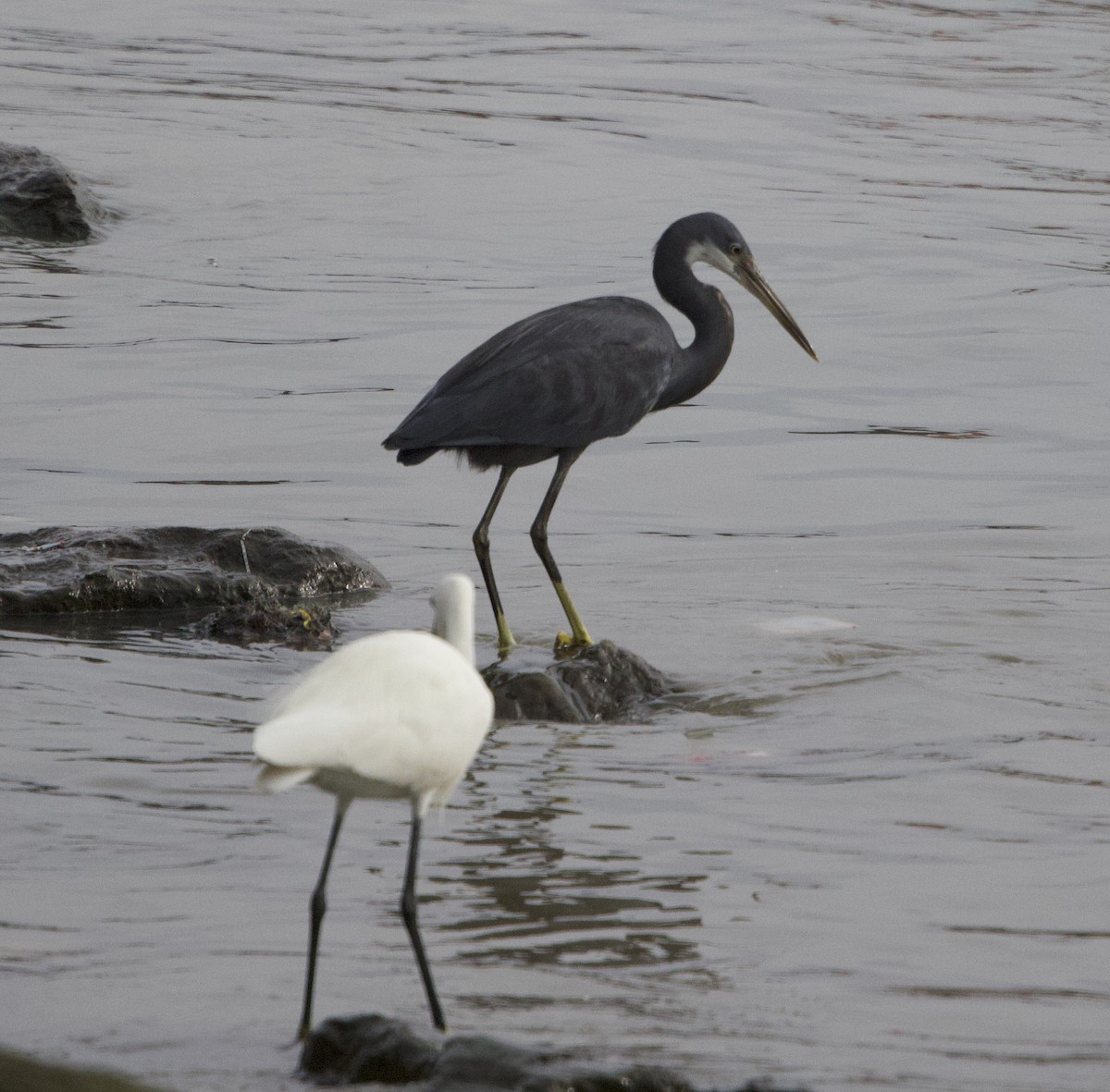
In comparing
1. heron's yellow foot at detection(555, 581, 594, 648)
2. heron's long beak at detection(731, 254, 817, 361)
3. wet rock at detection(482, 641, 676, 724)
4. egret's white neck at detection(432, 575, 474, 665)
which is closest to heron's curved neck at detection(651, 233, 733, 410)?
heron's long beak at detection(731, 254, 817, 361)

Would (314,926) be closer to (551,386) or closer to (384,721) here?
(384,721)

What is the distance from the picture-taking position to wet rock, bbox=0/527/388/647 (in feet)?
23.9

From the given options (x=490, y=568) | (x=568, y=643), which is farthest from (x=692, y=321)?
(x=568, y=643)

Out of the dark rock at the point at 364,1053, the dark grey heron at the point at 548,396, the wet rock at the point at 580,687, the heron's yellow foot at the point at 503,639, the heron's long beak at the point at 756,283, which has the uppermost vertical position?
the heron's long beak at the point at 756,283

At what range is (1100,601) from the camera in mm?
8055

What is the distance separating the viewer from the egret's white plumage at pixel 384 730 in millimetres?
3764

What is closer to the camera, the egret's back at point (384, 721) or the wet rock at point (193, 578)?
the egret's back at point (384, 721)

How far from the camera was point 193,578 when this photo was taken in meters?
7.55

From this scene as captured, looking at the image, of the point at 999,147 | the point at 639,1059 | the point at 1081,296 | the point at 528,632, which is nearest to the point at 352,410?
the point at 528,632

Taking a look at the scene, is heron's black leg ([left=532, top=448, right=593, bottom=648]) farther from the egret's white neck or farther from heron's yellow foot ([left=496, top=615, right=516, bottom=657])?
the egret's white neck

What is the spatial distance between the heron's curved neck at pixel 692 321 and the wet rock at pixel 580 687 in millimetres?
1632

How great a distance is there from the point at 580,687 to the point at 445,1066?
315cm

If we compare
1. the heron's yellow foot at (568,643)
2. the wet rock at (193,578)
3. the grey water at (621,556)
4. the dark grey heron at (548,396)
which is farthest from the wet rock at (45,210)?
the heron's yellow foot at (568,643)

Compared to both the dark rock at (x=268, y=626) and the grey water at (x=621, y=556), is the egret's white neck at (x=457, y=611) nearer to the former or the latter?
the grey water at (x=621, y=556)
